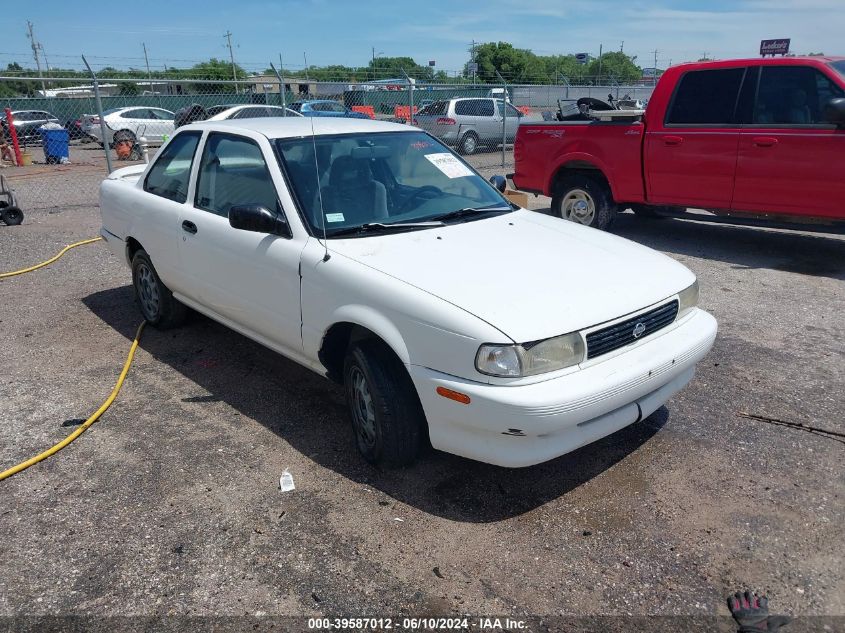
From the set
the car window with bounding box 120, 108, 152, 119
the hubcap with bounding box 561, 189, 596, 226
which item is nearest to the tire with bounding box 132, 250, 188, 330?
the hubcap with bounding box 561, 189, 596, 226

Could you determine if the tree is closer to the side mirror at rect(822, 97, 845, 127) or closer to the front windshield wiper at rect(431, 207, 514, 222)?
the side mirror at rect(822, 97, 845, 127)

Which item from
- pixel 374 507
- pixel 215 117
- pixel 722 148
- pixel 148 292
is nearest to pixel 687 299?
pixel 374 507

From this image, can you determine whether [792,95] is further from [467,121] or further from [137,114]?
[137,114]

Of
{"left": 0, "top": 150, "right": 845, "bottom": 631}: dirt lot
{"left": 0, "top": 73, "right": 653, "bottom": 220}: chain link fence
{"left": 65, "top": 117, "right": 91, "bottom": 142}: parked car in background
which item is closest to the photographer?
{"left": 0, "top": 150, "right": 845, "bottom": 631}: dirt lot

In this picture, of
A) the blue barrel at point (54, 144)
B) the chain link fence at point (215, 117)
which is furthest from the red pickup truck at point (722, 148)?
the blue barrel at point (54, 144)

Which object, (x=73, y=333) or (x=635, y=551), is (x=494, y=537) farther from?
(x=73, y=333)

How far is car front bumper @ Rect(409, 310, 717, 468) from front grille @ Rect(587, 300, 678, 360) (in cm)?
5

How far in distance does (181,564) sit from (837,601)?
2634 millimetres

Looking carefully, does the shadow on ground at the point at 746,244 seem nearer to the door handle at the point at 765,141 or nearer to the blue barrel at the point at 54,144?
the door handle at the point at 765,141

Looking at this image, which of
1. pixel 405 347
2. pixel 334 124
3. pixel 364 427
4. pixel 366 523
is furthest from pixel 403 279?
pixel 334 124

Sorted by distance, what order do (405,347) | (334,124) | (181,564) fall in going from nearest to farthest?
(181,564), (405,347), (334,124)

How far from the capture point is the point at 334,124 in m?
4.59

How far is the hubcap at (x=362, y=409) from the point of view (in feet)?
11.4

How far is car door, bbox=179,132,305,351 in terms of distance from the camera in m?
3.87
